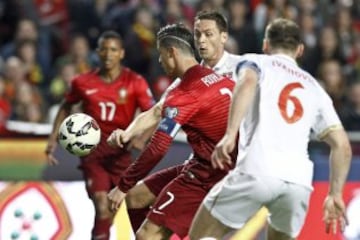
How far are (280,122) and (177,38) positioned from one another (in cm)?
126

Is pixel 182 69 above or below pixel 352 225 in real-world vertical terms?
above

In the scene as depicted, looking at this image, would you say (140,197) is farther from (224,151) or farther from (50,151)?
(50,151)

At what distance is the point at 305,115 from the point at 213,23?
150 cm

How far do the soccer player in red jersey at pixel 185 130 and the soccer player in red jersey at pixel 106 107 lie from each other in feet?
7.26

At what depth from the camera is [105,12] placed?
1584cm

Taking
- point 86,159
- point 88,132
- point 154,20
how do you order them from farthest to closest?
point 154,20 → point 86,159 → point 88,132

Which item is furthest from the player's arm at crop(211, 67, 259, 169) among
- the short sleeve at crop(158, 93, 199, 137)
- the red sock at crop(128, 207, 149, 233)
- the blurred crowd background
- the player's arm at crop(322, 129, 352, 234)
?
the blurred crowd background

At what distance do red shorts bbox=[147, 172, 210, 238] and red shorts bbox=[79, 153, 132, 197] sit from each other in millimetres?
2234

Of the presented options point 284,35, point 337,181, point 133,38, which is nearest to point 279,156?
point 337,181

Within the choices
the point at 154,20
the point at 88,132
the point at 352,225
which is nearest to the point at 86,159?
the point at 88,132

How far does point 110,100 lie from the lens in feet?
35.5

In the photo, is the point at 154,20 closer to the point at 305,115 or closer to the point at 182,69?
the point at 182,69

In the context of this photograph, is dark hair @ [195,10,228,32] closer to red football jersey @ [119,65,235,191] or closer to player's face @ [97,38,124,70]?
red football jersey @ [119,65,235,191]

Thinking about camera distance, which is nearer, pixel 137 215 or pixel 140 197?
pixel 140 197
